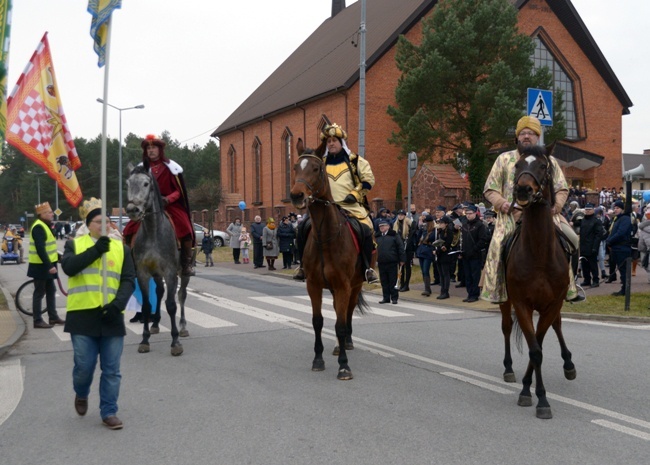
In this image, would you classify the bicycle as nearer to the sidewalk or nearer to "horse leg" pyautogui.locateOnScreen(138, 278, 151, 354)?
the sidewalk

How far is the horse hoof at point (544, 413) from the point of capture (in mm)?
5617

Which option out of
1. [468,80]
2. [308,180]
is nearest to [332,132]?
[308,180]

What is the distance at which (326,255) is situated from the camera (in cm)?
761

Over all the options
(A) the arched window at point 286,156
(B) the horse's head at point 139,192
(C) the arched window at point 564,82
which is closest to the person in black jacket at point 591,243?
(B) the horse's head at point 139,192

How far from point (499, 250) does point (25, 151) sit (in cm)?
575

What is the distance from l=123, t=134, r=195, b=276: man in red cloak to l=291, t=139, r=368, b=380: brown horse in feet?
8.45

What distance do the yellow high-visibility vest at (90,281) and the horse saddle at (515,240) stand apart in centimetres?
381

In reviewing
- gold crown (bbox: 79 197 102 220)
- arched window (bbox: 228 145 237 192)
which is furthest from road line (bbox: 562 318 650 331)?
arched window (bbox: 228 145 237 192)

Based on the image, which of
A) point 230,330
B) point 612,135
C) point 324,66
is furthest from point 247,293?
point 612,135

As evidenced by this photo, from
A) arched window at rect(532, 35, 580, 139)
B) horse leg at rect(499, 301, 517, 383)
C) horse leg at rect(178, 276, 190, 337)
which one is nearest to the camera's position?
horse leg at rect(499, 301, 517, 383)

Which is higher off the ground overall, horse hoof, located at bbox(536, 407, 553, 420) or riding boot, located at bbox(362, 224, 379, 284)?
riding boot, located at bbox(362, 224, 379, 284)

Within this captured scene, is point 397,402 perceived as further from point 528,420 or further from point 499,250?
point 499,250

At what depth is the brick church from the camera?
128 feet

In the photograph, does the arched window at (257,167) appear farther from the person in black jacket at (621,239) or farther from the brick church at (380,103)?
the person in black jacket at (621,239)
